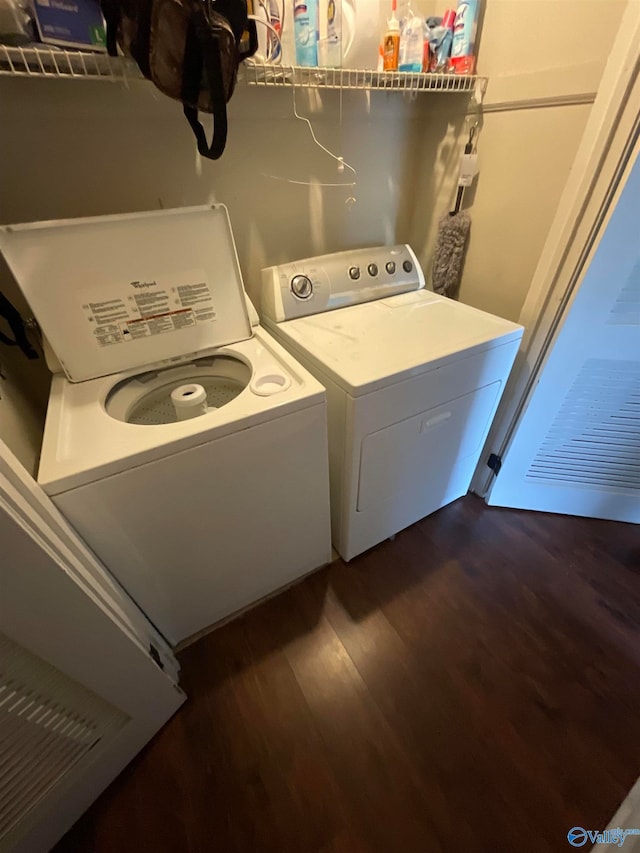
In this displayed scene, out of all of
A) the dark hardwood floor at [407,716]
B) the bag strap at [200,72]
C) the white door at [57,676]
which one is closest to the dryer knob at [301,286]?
the bag strap at [200,72]

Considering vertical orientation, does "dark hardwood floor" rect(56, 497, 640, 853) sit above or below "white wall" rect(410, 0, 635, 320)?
below

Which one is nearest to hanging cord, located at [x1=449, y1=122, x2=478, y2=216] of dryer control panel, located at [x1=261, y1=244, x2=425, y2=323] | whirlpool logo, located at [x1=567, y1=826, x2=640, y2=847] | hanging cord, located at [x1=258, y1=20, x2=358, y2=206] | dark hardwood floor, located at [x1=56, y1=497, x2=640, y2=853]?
dryer control panel, located at [x1=261, y1=244, x2=425, y2=323]

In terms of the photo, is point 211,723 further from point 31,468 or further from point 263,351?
point 263,351

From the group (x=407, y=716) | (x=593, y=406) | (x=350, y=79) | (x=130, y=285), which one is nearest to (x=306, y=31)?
(x=350, y=79)

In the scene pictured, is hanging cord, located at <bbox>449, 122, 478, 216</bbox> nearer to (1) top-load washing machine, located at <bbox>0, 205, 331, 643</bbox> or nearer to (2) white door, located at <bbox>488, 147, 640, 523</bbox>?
(2) white door, located at <bbox>488, 147, 640, 523</bbox>

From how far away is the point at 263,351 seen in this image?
118 cm

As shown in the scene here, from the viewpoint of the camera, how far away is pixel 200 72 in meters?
0.83

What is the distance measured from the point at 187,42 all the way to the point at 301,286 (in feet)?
2.18

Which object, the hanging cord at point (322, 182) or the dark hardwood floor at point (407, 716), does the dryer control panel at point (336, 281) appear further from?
the dark hardwood floor at point (407, 716)

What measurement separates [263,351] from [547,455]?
48.6 inches

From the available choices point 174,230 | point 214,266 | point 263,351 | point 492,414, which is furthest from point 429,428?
point 174,230

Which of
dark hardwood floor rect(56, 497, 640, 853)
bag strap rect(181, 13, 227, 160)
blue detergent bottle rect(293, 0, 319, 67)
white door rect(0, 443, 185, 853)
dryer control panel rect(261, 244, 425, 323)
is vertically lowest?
dark hardwood floor rect(56, 497, 640, 853)

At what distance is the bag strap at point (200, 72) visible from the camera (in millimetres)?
778

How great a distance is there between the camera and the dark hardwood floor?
0.98 m
